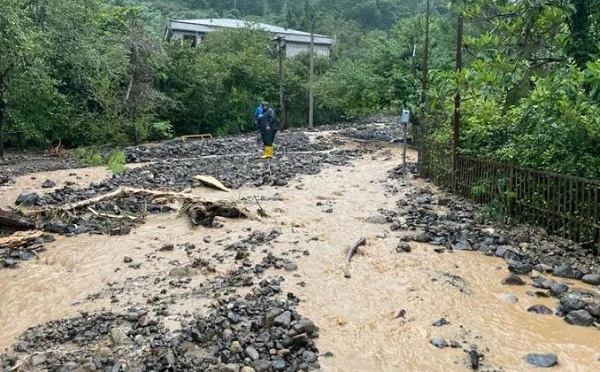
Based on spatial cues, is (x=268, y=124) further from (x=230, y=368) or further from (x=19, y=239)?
(x=230, y=368)

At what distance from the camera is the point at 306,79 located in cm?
3662

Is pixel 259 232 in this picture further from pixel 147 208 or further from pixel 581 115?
pixel 581 115

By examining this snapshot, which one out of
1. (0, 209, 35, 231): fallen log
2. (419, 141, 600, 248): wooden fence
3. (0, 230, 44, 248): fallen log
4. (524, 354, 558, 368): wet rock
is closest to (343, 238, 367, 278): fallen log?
(524, 354, 558, 368): wet rock

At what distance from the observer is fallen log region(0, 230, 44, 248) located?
805 centimetres

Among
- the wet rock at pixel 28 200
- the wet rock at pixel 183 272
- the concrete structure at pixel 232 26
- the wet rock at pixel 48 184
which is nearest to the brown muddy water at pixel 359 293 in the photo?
the wet rock at pixel 183 272

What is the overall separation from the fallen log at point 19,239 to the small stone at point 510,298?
22.9ft

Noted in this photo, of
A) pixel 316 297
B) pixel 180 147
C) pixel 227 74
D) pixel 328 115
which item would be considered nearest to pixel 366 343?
pixel 316 297

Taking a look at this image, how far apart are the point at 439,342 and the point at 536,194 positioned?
14.6 ft

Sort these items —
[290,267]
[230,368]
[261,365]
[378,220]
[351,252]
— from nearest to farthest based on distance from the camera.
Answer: [230,368] < [261,365] < [290,267] < [351,252] < [378,220]

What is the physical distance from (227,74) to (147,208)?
2174 cm

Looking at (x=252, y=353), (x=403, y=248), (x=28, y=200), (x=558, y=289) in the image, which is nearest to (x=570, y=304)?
(x=558, y=289)

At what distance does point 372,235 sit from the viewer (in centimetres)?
880

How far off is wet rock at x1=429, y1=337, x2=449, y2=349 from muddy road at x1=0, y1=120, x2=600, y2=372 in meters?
0.02

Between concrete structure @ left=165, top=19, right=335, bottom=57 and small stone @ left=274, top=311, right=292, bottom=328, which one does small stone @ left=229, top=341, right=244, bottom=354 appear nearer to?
small stone @ left=274, top=311, right=292, bottom=328
